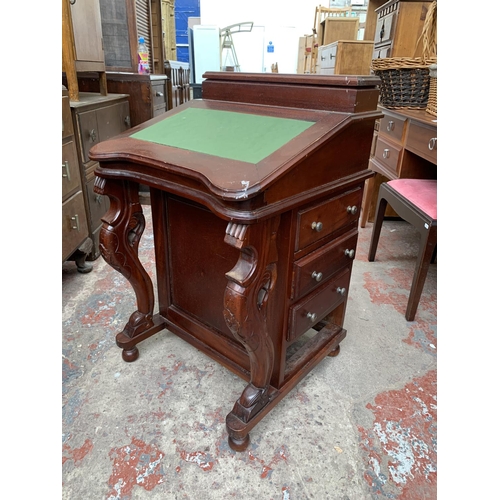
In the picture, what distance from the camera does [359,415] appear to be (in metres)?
1.36

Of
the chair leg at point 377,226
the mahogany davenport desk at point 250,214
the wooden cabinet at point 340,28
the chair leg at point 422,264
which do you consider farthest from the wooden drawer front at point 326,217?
the wooden cabinet at point 340,28

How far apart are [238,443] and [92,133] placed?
1.84 m

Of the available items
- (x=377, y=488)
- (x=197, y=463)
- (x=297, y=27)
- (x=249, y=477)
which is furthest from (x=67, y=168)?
(x=297, y=27)

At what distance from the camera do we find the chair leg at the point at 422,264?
1.73m

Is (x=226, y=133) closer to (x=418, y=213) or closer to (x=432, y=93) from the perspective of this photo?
(x=418, y=213)

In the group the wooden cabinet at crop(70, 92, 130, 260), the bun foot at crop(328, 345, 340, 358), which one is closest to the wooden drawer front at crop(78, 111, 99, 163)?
the wooden cabinet at crop(70, 92, 130, 260)

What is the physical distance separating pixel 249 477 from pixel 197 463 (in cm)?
17

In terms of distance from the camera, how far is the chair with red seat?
1734 mm

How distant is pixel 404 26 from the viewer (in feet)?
8.65

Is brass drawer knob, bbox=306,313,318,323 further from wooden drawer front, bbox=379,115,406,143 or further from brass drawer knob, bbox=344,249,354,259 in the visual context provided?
wooden drawer front, bbox=379,115,406,143

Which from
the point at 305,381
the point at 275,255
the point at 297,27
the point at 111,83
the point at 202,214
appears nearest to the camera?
the point at 275,255

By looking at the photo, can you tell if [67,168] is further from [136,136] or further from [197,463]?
[197,463]

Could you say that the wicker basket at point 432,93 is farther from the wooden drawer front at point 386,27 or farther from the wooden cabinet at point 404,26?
the wooden drawer front at point 386,27

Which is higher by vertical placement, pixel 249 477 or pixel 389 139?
pixel 389 139
